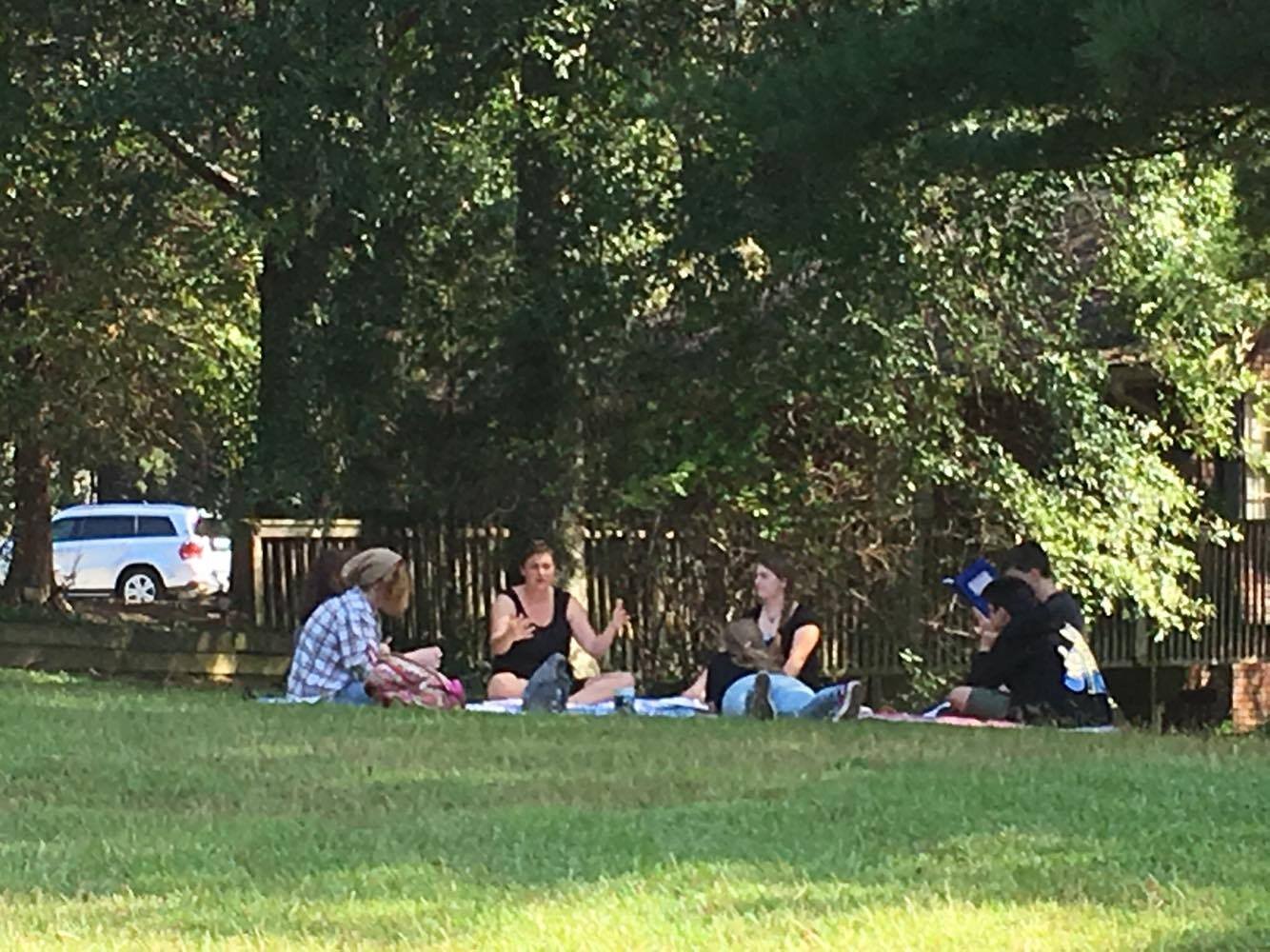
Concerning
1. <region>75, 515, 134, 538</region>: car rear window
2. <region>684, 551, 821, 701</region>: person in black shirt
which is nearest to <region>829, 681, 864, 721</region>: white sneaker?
<region>684, 551, 821, 701</region>: person in black shirt

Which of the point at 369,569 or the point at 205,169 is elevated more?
the point at 205,169

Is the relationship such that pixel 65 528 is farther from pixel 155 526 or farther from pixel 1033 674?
pixel 1033 674

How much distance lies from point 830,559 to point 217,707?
25.9 ft

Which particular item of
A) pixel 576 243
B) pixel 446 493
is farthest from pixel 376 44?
pixel 446 493

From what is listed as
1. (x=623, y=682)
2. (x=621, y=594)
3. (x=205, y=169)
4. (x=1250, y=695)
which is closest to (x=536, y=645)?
(x=623, y=682)

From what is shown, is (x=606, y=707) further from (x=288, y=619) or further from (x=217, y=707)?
(x=288, y=619)

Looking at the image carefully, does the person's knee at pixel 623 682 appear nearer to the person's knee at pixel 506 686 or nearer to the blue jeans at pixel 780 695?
the person's knee at pixel 506 686

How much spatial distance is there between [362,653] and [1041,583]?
12.9 feet

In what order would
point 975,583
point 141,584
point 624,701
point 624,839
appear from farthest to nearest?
point 141,584, point 975,583, point 624,701, point 624,839

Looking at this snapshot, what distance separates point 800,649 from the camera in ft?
44.0

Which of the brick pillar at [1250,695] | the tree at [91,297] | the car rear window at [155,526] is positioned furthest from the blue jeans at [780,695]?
the car rear window at [155,526]

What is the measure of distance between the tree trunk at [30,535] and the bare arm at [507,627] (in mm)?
12874

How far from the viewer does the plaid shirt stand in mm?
13047

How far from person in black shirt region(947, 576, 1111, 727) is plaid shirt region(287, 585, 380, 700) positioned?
342cm
